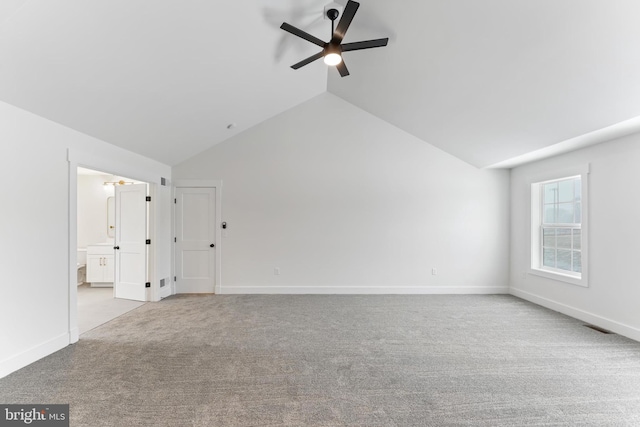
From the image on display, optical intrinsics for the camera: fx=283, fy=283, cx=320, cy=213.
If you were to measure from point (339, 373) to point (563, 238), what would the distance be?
4.14m

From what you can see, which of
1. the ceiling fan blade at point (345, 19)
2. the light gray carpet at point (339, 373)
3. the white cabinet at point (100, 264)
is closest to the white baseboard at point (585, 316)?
the light gray carpet at point (339, 373)

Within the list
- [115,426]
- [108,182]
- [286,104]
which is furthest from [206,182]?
[115,426]

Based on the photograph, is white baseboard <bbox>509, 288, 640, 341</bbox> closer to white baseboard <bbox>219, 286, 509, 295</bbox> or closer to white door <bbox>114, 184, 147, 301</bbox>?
white baseboard <bbox>219, 286, 509, 295</bbox>

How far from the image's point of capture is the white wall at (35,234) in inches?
95.5

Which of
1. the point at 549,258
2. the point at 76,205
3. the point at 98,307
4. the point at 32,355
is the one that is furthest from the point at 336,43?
the point at 98,307

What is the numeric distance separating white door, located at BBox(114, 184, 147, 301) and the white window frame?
6410 millimetres

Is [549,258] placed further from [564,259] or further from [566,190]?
[566,190]

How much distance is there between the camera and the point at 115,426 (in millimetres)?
1829

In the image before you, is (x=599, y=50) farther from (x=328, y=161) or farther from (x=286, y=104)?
(x=286, y=104)

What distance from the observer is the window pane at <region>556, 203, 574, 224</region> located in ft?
13.9

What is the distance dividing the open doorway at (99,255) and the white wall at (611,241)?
637 cm

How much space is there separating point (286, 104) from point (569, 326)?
17.1 ft

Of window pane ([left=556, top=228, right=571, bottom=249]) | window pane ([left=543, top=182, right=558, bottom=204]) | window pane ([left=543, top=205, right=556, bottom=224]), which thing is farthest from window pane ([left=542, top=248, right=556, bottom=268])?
window pane ([left=543, top=182, right=558, bottom=204])

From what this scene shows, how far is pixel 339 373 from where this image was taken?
2.47 m
